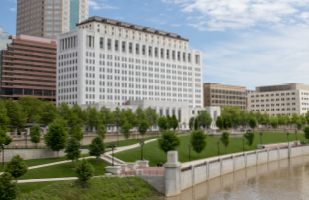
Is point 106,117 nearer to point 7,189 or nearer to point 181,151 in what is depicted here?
point 181,151

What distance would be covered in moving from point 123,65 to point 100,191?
377ft

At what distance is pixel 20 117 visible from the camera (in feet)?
257

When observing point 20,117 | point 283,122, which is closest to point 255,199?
point 20,117

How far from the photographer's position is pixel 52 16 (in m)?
180

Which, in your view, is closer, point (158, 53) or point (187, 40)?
point (158, 53)

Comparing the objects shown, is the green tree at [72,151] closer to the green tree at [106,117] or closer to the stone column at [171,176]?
the stone column at [171,176]

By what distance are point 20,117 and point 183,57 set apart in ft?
364

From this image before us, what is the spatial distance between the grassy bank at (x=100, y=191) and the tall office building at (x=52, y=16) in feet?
492

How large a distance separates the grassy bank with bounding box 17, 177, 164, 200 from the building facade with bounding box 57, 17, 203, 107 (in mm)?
94859

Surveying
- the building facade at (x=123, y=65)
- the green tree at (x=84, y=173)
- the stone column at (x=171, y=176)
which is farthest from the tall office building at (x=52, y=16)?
the green tree at (x=84, y=173)

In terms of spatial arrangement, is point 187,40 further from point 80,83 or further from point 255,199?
point 255,199

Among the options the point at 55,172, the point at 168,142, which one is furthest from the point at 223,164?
the point at 55,172

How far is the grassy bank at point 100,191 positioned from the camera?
1414 inches

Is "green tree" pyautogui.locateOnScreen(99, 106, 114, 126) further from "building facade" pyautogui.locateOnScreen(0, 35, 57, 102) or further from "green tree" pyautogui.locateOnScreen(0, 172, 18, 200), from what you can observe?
"green tree" pyautogui.locateOnScreen(0, 172, 18, 200)
